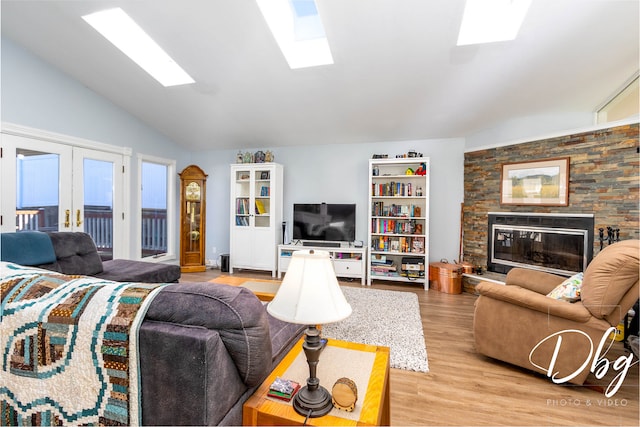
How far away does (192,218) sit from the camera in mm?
5262

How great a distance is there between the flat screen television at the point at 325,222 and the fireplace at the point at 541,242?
6.66 feet

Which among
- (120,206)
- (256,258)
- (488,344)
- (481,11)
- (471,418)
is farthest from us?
(256,258)

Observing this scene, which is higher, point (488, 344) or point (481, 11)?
point (481, 11)

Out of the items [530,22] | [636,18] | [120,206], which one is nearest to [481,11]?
[530,22]

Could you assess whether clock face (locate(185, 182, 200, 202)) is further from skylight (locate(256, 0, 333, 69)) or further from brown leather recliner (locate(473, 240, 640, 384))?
brown leather recliner (locate(473, 240, 640, 384))

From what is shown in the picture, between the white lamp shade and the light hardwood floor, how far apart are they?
1121mm

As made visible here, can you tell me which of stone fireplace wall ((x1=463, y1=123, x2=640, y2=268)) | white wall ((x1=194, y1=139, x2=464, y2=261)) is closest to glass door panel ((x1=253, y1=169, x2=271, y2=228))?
white wall ((x1=194, y1=139, x2=464, y2=261))

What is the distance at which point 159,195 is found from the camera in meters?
5.14

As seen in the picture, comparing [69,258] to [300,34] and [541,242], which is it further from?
[541,242]

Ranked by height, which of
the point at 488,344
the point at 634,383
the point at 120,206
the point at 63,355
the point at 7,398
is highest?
the point at 120,206

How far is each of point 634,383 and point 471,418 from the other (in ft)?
4.50

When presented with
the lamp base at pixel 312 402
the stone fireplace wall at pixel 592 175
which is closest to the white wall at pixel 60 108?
the lamp base at pixel 312 402

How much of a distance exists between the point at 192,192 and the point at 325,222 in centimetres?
250

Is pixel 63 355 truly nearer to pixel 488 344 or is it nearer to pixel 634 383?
pixel 488 344
